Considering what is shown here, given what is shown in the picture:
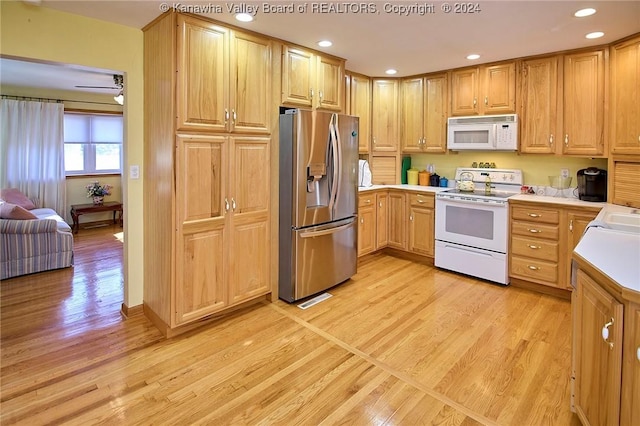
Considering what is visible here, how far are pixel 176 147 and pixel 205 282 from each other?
1.05 metres

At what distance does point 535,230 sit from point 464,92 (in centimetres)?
176

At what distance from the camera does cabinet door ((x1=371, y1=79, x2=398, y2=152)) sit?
16.4ft

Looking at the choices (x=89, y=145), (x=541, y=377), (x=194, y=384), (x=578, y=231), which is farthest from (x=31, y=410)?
(x=89, y=145)

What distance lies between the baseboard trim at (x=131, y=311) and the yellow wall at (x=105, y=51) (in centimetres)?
4

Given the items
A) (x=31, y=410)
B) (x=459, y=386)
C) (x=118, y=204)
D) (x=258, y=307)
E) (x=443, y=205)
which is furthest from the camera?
(x=118, y=204)

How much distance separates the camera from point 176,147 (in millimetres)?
2707

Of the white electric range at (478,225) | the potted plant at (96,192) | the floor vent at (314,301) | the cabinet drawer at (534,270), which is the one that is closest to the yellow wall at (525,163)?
the white electric range at (478,225)

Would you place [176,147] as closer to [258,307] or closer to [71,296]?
[258,307]

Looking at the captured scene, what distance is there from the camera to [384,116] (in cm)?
504

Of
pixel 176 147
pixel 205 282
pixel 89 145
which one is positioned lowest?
pixel 205 282

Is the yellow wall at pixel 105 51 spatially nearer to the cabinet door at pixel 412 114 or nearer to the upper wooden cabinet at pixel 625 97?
the cabinet door at pixel 412 114

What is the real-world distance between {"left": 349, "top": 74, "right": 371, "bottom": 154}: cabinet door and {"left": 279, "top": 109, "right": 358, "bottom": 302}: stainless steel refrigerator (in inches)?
39.9

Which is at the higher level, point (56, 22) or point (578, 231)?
point (56, 22)

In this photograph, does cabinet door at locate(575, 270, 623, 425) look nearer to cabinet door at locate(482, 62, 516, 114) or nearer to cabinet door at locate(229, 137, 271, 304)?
cabinet door at locate(229, 137, 271, 304)
